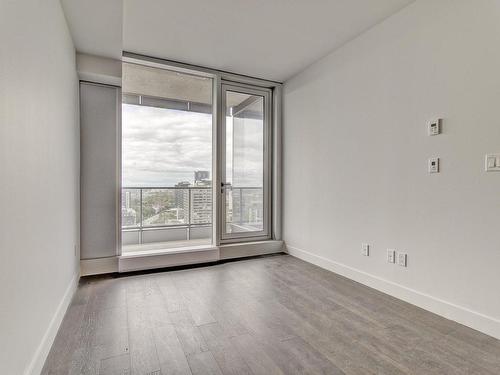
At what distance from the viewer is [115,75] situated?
3152 mm

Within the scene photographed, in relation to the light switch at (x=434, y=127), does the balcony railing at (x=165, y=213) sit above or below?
Answer: below

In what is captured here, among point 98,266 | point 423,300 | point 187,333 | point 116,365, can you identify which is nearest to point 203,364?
point 187,333

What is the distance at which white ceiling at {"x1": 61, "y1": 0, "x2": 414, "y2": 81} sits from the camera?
2.49 meters

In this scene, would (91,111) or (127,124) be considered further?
(127,124)

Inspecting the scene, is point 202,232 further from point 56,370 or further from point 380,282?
point 56,370

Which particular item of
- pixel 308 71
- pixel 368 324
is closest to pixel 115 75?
pixel 308 71

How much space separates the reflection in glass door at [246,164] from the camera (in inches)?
163

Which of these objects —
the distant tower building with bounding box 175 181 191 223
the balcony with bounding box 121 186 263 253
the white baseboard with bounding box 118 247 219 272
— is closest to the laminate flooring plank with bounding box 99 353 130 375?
the white baseboard with bounding box 118 247 219 272

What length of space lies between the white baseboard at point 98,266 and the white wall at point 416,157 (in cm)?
243

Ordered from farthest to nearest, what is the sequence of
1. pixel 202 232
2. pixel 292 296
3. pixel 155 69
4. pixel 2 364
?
pixel 202 232
pixel 155 69
pixel 292 296
pixel 2 364

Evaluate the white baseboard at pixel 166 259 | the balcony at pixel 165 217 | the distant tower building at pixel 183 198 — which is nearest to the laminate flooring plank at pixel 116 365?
the white baseboard at pixel 166 259

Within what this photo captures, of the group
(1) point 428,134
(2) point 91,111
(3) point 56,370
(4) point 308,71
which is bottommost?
(3) point 56,370

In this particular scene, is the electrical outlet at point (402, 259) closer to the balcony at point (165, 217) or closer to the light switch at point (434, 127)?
the light switch at point (434, 127)

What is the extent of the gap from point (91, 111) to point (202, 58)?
55.7 inches
